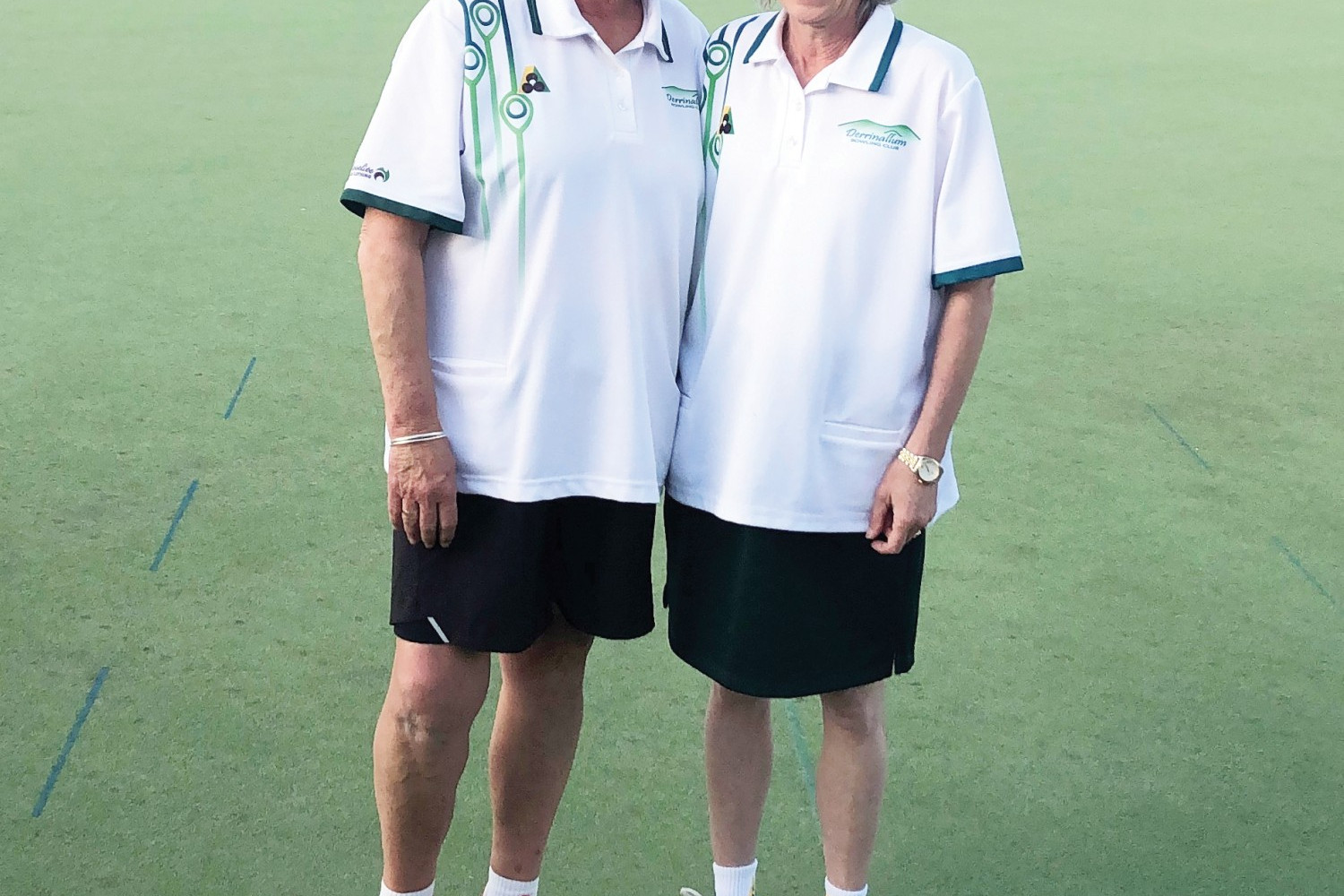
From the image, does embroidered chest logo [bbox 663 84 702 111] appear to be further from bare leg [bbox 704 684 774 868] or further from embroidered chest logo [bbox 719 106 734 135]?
bare leg [bbox 704 684 774 868]

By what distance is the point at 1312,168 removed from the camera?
5816 mm

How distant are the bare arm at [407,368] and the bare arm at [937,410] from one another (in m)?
0.53

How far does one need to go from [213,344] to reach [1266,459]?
106 inches

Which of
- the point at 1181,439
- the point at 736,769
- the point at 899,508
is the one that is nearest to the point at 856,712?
the point at 736,769

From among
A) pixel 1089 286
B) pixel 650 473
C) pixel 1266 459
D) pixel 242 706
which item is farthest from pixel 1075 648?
pixel 1089 286

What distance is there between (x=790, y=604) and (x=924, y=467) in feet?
0.79

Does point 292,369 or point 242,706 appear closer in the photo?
point 242,706

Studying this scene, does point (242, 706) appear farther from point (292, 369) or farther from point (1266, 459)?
point (1266, 459)

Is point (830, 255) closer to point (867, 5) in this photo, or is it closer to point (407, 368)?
point (867, 5)

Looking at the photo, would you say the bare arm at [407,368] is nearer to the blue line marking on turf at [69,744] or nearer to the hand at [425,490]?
the hand at [425,490]

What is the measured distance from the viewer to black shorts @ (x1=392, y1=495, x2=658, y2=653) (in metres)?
1.80

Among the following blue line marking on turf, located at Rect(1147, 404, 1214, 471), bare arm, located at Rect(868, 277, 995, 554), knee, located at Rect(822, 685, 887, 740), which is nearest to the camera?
bare arm, located at Rect(868, 277, 995, 554)

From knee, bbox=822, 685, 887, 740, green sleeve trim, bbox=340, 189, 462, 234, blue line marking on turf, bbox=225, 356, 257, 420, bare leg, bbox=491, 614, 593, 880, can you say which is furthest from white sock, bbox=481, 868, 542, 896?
blue line marking on turf, bbox=225, 356, 257, 420

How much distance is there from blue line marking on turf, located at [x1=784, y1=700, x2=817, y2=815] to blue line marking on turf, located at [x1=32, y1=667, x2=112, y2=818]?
3.86 ft
